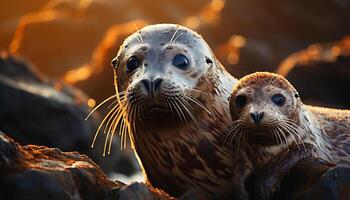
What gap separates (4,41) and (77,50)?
287 inches

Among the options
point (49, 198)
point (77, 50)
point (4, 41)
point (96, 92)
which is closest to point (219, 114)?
point (49, 198)

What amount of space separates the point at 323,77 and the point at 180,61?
47.6ft

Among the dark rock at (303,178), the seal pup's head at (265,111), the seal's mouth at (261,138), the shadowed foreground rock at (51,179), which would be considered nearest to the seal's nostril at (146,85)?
the seal pup's head at (265,111)

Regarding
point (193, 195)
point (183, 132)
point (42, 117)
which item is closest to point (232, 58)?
point (42, 117)

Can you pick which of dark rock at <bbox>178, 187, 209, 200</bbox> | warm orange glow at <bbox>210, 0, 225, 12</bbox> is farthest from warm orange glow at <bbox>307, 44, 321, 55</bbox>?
dark rock at <bbox>178, 187, 209, 200</bbox>

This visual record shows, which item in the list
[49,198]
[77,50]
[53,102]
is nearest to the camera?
[49,198]

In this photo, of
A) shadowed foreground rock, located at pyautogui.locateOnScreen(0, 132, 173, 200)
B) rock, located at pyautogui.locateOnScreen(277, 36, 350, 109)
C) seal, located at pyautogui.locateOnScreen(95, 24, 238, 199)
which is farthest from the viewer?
rock, located at pyautogui.locateOnScreen(277, 36, 350, 109)

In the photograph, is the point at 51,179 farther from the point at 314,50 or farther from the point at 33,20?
the point at 33,20

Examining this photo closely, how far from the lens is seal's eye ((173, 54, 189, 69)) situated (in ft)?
29.4

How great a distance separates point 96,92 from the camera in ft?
84.9

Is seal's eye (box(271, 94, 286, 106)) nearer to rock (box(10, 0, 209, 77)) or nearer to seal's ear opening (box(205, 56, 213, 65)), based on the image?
seal's ear opening (box(205, 56, 213, 65))

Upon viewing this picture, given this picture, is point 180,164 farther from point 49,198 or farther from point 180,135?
point 49,198

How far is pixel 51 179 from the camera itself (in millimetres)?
6289

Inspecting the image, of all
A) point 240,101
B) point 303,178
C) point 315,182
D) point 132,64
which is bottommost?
point 315,182
